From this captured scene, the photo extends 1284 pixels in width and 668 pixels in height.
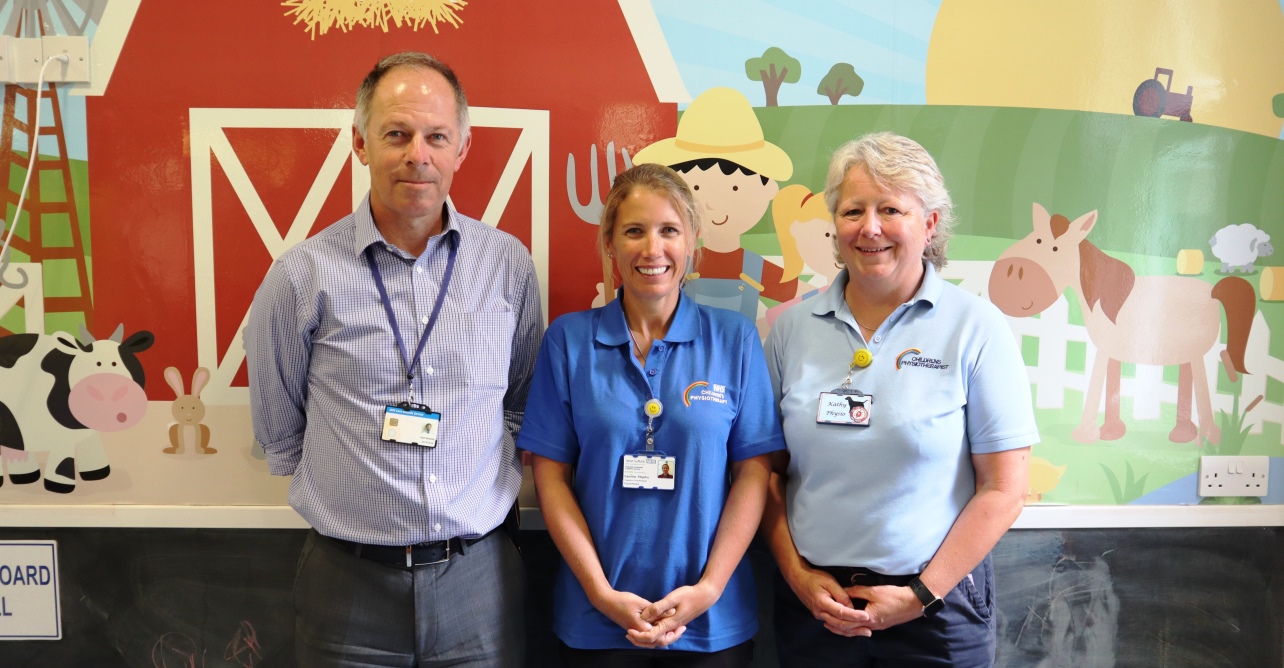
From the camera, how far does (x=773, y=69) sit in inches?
88.7

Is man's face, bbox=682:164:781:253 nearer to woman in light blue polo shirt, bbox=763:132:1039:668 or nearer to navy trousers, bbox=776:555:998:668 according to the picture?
woman in light blue polo shirt, bbox=763:132:1039:668

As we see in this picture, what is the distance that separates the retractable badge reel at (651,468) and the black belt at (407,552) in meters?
0.46

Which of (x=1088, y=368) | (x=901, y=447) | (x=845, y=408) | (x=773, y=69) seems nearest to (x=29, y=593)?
(x=845, y=408)

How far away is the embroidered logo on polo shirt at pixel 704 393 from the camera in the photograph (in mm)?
1782

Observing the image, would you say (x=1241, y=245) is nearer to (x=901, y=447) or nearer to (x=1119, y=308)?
(x=1119, y=308)

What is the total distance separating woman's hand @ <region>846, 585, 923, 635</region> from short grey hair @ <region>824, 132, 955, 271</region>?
88cm

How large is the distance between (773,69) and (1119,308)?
4.30 ft

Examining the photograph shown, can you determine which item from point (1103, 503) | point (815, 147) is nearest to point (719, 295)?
point (815, 147)

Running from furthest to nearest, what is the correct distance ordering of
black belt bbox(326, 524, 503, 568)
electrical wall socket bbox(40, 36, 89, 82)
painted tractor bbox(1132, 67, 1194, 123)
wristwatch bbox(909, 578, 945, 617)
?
painted tractor bbox(1132, 67, 1194, 123), electrical wall socket bbox(40, 36, 89, 82), black belt bbox(326, 524, 503, 568), wristwatch bbox(909, 578, 945, 617)

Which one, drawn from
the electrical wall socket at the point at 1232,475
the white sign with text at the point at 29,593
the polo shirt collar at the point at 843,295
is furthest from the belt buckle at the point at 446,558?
the electrical wall socket at the point at 1232,475

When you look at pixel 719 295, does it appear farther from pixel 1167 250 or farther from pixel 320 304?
pixel 1167 250

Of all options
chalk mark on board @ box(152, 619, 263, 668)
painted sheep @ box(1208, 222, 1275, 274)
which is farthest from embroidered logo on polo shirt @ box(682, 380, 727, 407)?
painted sheep @ box(1208, 222, 1275, 274)

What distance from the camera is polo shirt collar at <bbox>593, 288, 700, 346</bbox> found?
183 cm

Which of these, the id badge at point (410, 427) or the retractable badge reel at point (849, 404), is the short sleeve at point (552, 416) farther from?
the retractable badge reel at point (849, 404)
